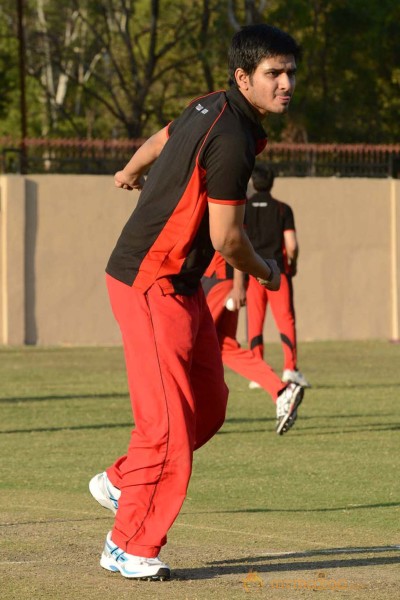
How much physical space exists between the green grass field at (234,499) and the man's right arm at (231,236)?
1234 millimetres

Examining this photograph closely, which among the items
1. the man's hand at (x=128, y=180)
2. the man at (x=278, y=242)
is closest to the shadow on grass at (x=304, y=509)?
the man's hand at (x=128, y=180)

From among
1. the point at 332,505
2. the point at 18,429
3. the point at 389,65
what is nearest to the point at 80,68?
the point at 389,65

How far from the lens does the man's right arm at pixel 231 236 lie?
5562mm

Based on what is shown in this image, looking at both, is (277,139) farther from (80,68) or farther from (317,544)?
(317,544)

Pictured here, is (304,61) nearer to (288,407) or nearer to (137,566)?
(288,407)

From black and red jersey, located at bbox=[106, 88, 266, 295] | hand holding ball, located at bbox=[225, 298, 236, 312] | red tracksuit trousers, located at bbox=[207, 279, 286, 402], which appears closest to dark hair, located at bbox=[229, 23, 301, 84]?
black and red jersey, located at bbox=[106, 88, 266, 295]

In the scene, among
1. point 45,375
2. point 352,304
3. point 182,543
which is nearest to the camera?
point 182,543

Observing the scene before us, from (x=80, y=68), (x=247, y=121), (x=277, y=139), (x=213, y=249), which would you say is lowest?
(x=213, y=249)

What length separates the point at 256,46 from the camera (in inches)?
224

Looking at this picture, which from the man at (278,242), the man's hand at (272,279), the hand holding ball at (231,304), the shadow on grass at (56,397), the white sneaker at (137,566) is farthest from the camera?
the man at (278,242)

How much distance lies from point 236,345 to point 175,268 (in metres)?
5.91

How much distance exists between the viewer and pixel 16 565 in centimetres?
609

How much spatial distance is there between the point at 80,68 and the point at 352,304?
30.8m

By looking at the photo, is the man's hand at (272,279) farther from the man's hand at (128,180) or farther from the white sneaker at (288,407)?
the white sneaker at (288,407)
